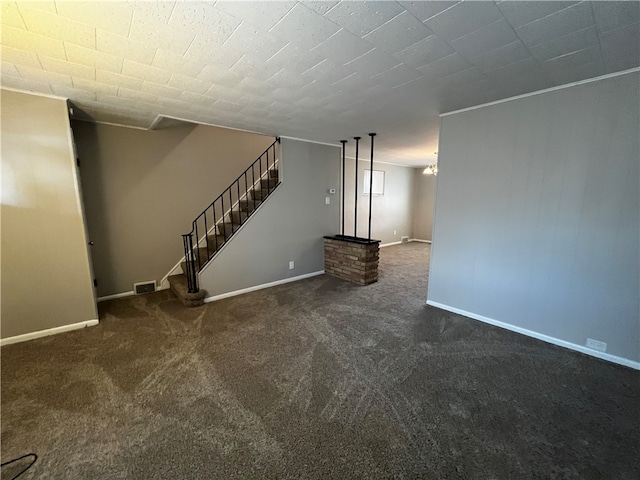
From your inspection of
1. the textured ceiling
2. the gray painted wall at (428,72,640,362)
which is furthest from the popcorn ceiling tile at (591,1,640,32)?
the gray painted wall at (428,72,640,362)

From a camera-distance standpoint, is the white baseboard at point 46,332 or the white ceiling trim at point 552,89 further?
the white baseboard at point 46,332

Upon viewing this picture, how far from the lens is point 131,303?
379 centimetres

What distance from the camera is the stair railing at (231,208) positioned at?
4438 millimetres

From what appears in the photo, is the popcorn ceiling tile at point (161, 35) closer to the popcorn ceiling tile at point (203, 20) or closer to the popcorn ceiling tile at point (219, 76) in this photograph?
the popcorn ceiling tile at point (203, 20)

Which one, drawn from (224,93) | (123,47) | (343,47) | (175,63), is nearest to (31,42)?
(123,47)

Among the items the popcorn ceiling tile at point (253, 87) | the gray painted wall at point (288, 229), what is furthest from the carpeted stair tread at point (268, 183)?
the popcorn ceiling tile at point (253, 87)

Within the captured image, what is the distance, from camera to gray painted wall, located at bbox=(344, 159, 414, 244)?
6.62 m

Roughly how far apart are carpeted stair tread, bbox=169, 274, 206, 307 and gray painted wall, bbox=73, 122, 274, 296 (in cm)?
47

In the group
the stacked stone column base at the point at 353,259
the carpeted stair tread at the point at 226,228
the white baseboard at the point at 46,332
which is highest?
the carpeted stair tread at the point at 226,228

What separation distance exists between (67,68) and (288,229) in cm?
314

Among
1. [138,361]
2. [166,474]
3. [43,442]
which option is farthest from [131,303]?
[166,474]

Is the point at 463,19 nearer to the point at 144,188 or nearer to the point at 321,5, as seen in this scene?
the point at 321,5

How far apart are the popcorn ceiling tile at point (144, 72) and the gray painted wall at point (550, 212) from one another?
Result: 307 cm

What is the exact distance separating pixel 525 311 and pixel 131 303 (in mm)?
5008
